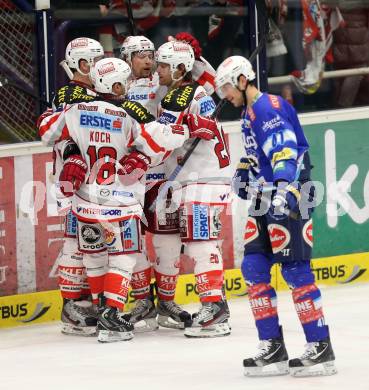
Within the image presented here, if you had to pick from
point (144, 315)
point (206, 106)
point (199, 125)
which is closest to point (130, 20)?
point (206, 106)

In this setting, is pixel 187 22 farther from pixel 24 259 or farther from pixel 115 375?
pixel 115 375

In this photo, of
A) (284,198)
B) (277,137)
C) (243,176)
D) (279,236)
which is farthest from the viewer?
(243,176)

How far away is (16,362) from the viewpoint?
7.95 metres

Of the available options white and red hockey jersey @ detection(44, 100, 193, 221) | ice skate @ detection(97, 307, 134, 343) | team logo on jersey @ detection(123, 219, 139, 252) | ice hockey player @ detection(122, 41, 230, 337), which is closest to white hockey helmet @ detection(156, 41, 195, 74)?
ice hockey player @ detection(122, 41, 230, 337)

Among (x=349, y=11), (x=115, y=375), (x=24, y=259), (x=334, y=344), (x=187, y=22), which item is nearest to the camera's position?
(x=115, y=375)

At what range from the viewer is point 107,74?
8273 mm

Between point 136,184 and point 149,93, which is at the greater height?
point 149,93

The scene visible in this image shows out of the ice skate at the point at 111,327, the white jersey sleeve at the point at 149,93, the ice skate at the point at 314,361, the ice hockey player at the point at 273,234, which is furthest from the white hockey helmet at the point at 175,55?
the ice skate at the point at 314,361

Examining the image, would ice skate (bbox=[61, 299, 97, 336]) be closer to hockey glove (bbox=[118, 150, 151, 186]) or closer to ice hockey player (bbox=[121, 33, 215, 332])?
ice hockey player (bbox=[121, 33, 215, 332])

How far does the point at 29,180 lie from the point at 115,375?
203 centimetres

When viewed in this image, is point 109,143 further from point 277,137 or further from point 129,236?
point 277,137

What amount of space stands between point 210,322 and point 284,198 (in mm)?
1813

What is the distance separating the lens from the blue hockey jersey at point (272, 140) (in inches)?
276

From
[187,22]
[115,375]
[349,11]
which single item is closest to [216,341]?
[115,375]
